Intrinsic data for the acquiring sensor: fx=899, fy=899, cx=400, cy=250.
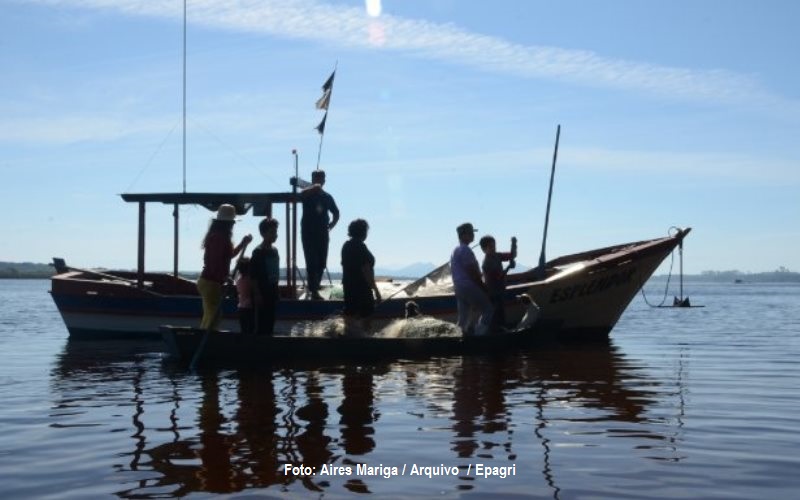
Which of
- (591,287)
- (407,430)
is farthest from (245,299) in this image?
(591,287)

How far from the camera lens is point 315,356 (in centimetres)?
1230

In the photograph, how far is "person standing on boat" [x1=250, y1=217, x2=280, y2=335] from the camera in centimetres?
1194

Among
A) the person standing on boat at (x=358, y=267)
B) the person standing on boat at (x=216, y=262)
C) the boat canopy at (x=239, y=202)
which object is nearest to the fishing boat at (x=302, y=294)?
the boat canopy at (x=239, y=202)

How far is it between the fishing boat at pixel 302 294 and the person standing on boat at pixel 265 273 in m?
4.03

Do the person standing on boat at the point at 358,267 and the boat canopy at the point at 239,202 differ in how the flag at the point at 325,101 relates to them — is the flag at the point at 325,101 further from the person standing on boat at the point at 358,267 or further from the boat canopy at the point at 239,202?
the person standing on boat at the point at 358,267

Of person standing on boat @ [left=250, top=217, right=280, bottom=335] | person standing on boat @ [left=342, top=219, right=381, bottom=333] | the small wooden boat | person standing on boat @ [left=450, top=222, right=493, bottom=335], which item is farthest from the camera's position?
person standing on boat @ [left=450, top=222, right=493, bottom=335]

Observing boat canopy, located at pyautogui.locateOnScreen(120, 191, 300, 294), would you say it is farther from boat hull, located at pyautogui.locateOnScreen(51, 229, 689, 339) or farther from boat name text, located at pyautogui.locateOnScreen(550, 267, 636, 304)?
boat name text, located at pyautogui.locateOnScreen(550, 267, 636, 304)

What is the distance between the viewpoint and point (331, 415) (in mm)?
7816

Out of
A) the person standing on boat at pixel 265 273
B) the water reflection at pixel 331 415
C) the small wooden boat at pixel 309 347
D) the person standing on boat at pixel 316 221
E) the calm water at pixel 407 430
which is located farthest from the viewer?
the person standing on boat at pixel 316 221

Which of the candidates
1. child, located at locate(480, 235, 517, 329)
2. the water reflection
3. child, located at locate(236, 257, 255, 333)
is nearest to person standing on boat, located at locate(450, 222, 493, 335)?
child, located at locate(480, 235, 517, 329)

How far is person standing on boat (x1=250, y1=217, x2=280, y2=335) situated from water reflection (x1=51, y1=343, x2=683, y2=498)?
961mm

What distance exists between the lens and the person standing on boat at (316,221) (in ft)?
51.5

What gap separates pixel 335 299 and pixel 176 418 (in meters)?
9.00

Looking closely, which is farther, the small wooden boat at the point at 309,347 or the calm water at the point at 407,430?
the small wooden boat at the point at 309,347
